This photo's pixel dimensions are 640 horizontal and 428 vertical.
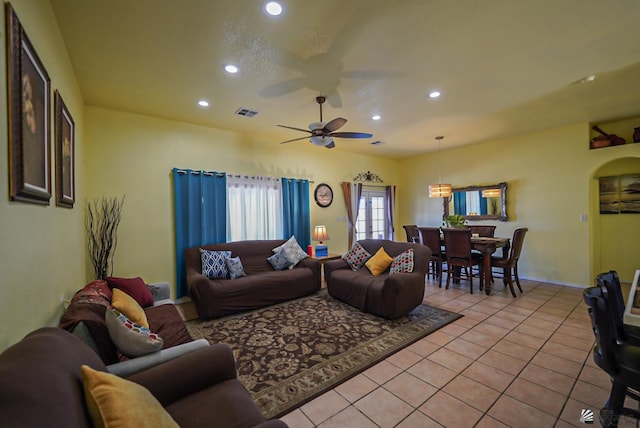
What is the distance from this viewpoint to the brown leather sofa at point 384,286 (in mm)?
3203

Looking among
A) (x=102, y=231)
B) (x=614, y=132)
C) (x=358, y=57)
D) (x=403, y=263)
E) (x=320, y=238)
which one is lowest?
(x=403, y=263)

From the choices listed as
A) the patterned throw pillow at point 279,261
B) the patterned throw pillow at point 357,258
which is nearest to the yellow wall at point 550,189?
the patterned throw pillow at point 357,258

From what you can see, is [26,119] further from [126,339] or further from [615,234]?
[615,234]

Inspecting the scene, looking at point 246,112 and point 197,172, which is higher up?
point 246,112

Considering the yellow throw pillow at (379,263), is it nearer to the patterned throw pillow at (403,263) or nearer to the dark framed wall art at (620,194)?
→ the patterned throw pillow at (403,263)

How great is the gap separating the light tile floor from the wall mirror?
271cm

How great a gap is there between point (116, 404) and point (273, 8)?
238 centimetres

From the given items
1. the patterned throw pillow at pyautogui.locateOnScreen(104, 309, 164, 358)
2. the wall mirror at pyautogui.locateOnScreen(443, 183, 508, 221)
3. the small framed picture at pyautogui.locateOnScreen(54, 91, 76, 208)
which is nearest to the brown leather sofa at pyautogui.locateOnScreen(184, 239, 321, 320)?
the small framed picture at pyautogui.locateOnScreen(54, 91, 76, 208)

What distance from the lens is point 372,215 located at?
6.93 meters

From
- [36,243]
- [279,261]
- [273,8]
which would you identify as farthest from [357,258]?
[36,243]

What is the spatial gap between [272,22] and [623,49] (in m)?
3.23

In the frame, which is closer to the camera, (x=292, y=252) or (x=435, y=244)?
(x=292, y=252)

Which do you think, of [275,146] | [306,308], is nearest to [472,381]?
[306,308]

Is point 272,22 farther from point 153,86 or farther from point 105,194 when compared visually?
point 105,194
